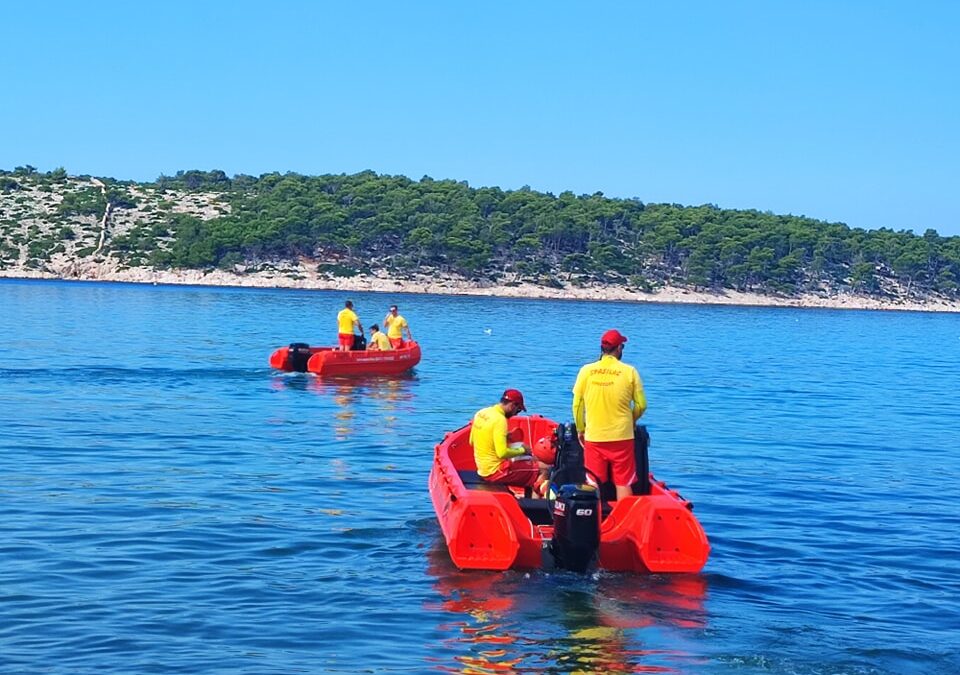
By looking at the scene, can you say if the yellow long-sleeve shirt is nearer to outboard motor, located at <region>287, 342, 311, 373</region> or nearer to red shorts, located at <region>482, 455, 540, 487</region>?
outboard motor, located at <region>287, 342, 311, 373</region>

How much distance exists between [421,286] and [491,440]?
4094 inches

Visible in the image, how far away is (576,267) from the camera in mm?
126562

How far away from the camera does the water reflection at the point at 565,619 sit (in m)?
9.40

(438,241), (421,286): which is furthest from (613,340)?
(438,241)

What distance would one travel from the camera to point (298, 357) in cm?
3114

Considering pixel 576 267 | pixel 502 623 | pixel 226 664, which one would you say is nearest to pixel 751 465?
pixel 502 623

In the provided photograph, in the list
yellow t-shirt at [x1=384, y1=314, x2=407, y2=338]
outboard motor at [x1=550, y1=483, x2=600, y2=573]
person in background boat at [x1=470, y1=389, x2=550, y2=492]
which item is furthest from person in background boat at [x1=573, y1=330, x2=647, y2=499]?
yellow t-shirt at [x1=384, y1=314, x2=407, y2=338]

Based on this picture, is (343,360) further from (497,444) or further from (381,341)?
(497,444)

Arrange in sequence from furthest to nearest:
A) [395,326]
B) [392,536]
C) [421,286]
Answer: [421,286]
[395,326]
[392,536]

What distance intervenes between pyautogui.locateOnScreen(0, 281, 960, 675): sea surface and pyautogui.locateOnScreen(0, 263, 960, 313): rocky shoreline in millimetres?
79327

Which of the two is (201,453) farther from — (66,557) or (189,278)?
(189,278)

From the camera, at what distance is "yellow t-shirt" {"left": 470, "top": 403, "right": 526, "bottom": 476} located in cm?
1314

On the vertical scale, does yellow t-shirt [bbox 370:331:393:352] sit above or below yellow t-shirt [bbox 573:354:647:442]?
below

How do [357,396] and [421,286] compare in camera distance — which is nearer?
[357,396]
